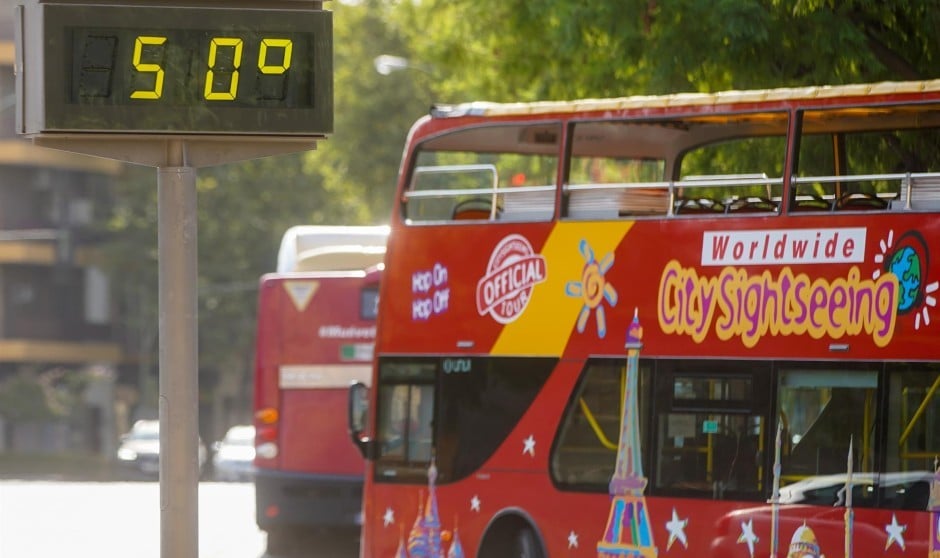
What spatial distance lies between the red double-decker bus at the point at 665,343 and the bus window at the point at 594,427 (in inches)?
0.6

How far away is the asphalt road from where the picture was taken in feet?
71.0

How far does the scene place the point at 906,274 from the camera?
1091 centimetres

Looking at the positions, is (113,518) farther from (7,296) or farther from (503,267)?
(7,296)

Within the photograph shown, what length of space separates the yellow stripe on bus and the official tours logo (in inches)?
2.6

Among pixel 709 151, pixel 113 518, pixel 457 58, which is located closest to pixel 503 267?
pixel 709 151

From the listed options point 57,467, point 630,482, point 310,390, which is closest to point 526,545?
point 630,482

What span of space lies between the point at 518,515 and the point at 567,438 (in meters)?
0.73

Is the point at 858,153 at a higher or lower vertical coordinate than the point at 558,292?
higher

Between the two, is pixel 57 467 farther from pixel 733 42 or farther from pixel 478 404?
pixel 478 404

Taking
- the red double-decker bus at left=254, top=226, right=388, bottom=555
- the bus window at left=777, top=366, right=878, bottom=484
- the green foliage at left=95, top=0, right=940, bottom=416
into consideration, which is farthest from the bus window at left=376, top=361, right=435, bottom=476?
the red double-decker bus at left=254, top=226, right=388, bottom=555

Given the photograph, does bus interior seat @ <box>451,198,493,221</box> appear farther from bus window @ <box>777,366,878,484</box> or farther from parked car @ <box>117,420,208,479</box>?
parked car @ <box>117,420,208,479</box>

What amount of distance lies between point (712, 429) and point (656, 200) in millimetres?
1697

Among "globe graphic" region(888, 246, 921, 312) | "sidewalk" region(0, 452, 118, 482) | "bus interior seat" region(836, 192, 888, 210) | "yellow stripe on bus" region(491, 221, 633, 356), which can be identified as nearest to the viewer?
"globe graphic" region(888, 246, 921, 312)

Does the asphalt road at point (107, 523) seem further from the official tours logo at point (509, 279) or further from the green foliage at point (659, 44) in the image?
the official tours logo at point (509, 279)
